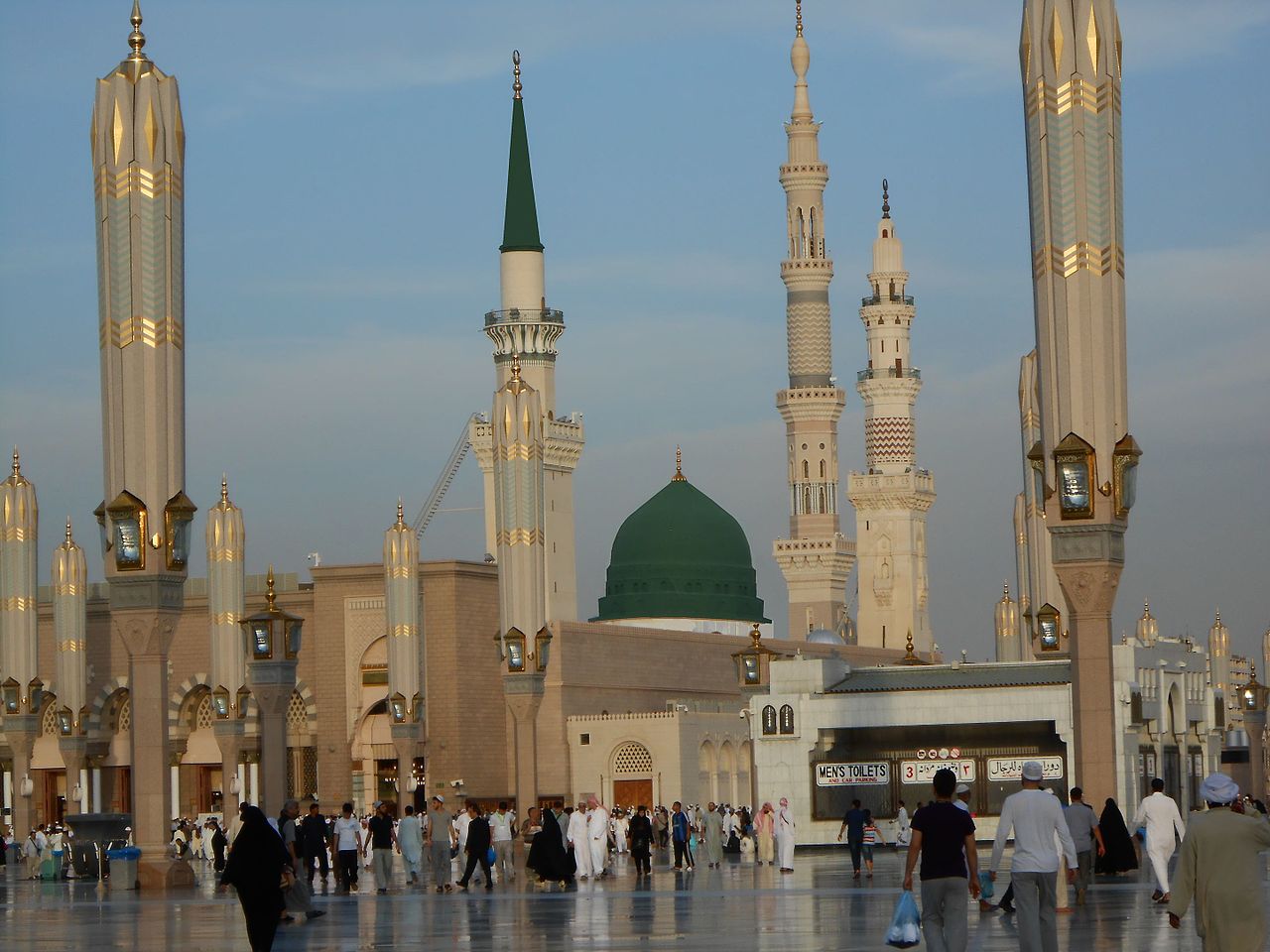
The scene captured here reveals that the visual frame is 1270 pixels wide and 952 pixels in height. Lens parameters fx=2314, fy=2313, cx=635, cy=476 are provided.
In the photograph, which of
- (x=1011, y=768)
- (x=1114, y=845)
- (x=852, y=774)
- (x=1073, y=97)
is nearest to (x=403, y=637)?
(x=852, y=774)

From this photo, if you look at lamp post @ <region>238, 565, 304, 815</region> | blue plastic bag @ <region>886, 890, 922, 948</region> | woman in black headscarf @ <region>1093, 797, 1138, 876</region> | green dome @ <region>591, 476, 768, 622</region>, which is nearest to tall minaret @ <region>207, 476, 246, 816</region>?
lamp post @ <region>238, 565, 304, 815</region>

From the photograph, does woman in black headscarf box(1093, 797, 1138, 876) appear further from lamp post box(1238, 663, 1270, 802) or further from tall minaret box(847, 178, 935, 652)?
tall minaret box(847, 178, 935, 652)

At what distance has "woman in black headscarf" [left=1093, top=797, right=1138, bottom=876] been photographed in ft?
66.6

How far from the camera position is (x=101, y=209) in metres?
23.8

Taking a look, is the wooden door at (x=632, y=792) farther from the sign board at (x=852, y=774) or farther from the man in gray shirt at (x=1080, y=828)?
the man in gray shirt at (x=1080, y=828)

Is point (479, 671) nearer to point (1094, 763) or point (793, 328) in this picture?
point (793, 328)

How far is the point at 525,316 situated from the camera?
65500 millimetres

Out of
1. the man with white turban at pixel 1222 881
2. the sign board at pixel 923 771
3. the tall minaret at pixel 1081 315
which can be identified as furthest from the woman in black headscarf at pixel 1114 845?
the sign board at pixel 923 771

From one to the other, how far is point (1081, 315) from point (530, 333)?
45.7 m

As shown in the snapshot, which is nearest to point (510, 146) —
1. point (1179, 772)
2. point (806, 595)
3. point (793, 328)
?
point (793, 328)

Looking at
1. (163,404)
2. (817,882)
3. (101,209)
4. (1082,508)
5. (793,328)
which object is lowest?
(817,882)

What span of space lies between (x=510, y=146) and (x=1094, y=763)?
49594 mm

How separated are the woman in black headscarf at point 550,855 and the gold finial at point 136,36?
29.7 feet

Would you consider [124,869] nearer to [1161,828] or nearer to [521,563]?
[1161,828]
